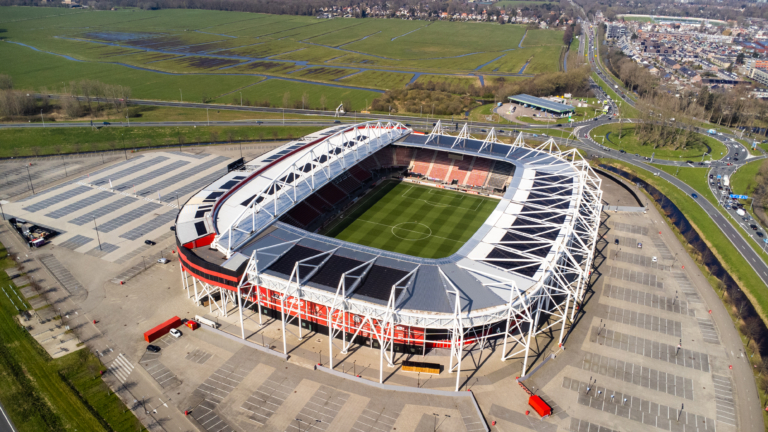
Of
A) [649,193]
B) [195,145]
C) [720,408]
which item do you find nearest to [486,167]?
[649,193]

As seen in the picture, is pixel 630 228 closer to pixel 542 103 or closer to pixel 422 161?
pixel 422 161

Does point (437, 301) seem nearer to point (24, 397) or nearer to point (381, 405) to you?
point (381, 405)

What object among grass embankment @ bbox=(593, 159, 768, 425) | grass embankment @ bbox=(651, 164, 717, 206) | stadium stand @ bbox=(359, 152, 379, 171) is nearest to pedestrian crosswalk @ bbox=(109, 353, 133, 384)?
stadium stand @ bbox=(359, 152, 379, 171)

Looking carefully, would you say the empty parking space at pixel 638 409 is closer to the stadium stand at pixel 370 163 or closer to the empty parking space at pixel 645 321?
the empty parking space at pixel 645 321

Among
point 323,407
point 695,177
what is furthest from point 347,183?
point 695,177

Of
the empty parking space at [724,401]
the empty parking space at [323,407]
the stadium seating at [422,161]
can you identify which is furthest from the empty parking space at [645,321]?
the stadium seating at [422,161]
